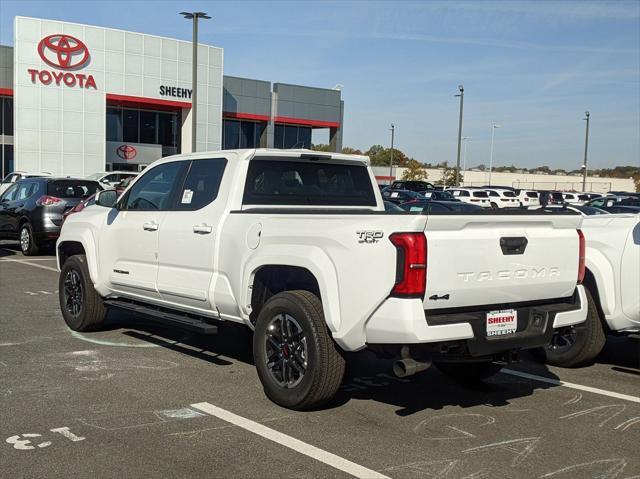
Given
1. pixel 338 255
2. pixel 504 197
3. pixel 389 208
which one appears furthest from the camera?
pixel 504 197

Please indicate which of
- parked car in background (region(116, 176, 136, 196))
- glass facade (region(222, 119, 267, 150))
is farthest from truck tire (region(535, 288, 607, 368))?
glass facade (region(222, 119, 267, 150))

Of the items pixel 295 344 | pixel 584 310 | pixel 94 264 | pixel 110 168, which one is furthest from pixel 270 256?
pixel 110 168

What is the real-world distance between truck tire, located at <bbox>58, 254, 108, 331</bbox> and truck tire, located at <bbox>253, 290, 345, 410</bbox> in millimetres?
2877

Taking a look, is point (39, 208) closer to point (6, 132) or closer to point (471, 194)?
point (471, 194)

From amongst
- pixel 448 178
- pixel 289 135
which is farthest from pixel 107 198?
pixel 448 178

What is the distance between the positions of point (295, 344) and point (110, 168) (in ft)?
125

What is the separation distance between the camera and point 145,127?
4350 centimetres

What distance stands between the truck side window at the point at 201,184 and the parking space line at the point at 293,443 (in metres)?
1.85

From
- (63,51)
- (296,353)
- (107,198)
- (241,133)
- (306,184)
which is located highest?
(63,51)

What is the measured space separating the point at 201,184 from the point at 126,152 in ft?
121

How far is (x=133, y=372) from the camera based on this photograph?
6266 mm

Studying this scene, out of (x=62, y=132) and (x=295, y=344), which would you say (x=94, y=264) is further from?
(x=62, y=132)

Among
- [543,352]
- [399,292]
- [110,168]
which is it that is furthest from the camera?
[110,168]

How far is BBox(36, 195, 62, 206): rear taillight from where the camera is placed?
49.8 ft
